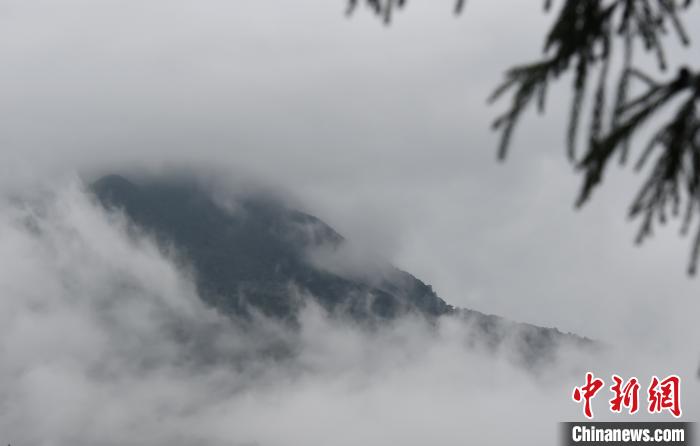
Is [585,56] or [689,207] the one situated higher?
[585,56]

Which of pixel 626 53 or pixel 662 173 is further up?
pixel 626 53

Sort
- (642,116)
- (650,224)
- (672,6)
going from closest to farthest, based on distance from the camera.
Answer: (642,116) < (650,224) < (672,6)

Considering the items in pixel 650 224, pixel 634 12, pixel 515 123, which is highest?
pixel 634 12

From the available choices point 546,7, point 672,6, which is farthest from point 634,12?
point 546,7

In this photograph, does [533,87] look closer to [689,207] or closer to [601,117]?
[601,117]

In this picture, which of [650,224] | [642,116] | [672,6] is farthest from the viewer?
[672,6]

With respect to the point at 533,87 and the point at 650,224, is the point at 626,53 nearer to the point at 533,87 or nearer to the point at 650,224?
the point at 533,87

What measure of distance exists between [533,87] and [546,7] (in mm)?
906

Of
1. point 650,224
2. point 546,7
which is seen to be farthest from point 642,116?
point 546,7

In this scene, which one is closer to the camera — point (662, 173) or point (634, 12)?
point (662, 173)

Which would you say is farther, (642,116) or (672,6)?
(672,6)

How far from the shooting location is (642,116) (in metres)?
8.57

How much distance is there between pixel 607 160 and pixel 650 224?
2.73ft

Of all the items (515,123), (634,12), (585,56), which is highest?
(634,12)
